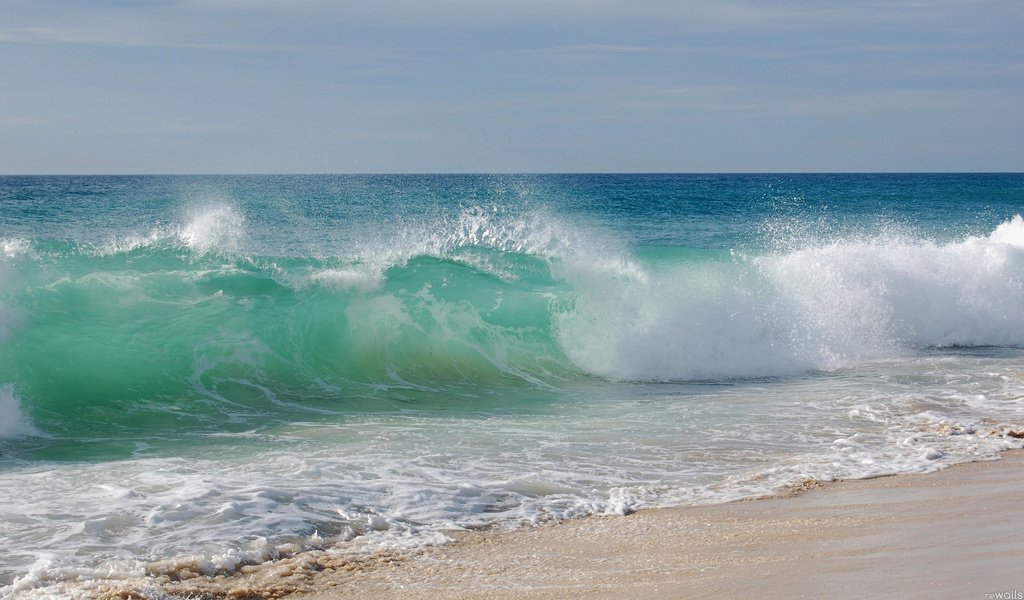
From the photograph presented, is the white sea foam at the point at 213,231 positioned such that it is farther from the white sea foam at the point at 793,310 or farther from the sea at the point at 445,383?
the white sea foam at the point at 793,310

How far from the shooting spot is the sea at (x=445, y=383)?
17.3 ft

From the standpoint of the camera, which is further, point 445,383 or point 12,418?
point 445,383

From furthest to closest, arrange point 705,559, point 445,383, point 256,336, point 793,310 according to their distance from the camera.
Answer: point 793,310 → point 256,336 → point 445,383 → point 705,559

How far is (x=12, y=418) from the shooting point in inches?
306

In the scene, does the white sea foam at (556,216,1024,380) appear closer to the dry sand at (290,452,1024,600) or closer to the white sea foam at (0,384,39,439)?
the dry sand at (290,452,1024,600)

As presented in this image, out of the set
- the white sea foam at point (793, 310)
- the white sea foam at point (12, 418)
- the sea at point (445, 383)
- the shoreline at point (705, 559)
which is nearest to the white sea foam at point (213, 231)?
the sea at point (445, 383)

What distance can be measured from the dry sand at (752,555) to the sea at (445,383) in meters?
0.37

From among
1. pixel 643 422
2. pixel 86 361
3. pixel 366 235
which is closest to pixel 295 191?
pixel 366 235

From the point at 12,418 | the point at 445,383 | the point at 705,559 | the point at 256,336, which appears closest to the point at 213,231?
the point at 256,336

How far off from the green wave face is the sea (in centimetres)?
4

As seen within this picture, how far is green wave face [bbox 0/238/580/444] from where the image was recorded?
8859 millimetres

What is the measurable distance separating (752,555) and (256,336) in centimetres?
746

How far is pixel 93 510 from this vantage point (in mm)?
5172

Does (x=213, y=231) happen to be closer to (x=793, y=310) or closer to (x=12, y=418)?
(x=12, y=418)
